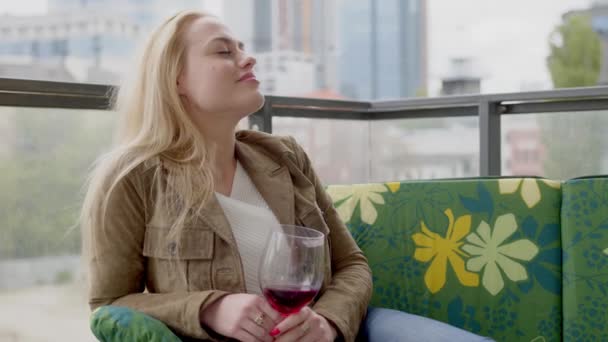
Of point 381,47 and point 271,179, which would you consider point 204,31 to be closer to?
point 271,179

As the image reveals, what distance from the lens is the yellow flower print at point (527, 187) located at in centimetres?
186

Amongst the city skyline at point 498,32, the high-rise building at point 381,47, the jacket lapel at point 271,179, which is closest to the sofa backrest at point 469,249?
the jacket lapel at point 271,179

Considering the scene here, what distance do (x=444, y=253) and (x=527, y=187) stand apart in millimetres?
252

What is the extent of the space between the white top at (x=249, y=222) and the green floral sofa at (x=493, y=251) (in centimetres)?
39

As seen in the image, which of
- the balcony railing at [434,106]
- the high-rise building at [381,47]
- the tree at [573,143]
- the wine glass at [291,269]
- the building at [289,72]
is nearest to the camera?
the wine glass at [291,269]

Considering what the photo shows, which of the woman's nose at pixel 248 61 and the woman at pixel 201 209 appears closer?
the woman at pixel 201 209

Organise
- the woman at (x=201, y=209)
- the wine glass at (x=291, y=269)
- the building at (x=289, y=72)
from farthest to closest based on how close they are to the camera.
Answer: the building at (x=289, y=72), the woman at (x=201, y=209), the wine glass at (x=291, y=269)

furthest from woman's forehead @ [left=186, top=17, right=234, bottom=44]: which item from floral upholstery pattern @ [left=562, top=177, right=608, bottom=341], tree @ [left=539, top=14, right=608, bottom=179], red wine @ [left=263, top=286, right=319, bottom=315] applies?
tree @ [left=539, top=14, right=608, bottom=179]

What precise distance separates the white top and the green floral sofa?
39 centimetres

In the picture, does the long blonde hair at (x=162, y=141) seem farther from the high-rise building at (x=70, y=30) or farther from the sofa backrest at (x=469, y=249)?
the high-rise building at (x=70, y=30)

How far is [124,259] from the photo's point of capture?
61.4 inches

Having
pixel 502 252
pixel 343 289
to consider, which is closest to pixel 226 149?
pixel 343 289

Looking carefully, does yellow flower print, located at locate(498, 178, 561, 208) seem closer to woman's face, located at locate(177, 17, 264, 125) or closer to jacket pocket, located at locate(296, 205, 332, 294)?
jacket pocket, located at locate(296, 205, 332, 294)

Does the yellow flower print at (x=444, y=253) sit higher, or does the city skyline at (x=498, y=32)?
the city skyline at (x=498, y=32)
